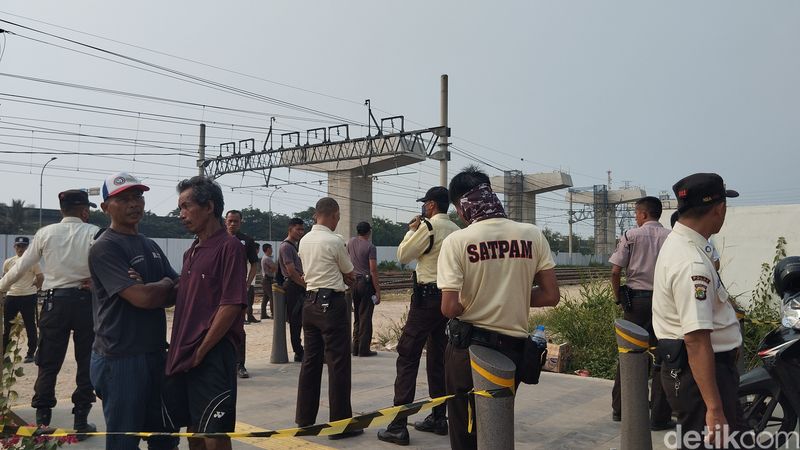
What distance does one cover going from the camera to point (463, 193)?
3605mm

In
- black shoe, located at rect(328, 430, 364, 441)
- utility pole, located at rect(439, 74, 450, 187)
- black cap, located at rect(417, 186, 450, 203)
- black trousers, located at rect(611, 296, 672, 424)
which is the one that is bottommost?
black shoe, located at rect(328, 430, 364, 441)

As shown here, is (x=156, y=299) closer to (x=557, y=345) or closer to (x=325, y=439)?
(x=325, y=439)

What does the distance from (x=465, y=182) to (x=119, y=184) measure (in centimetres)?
194

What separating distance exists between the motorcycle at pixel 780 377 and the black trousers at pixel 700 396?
104cm

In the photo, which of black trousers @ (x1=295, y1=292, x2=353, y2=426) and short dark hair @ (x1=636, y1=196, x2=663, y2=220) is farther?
short dark hair @ (x1=636, y1=196, x2=663, y2=220)

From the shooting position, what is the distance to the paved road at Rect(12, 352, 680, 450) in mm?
4875

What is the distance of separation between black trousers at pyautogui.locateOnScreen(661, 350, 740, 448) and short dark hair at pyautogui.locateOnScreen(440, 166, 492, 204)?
1445 millimetres

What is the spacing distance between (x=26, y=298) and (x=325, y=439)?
591 cm

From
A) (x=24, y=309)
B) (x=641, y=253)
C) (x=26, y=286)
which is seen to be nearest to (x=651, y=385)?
(x=641, y=253)

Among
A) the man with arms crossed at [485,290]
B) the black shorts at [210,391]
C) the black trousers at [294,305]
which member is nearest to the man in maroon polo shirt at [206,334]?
the black shorts at [210,391]

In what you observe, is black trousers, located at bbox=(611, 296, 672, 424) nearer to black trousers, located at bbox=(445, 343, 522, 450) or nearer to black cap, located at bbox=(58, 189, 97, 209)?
black trousers, located at bbox=(445, 343, 522, 450)

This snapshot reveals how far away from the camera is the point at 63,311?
5.16 meters

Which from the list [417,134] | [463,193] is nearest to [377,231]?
[417,134]

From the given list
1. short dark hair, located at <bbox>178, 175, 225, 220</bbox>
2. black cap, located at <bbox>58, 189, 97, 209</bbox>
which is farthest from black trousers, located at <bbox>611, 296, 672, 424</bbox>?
black cap, located at <bbox>58, 189, 97, 209</bbox>
